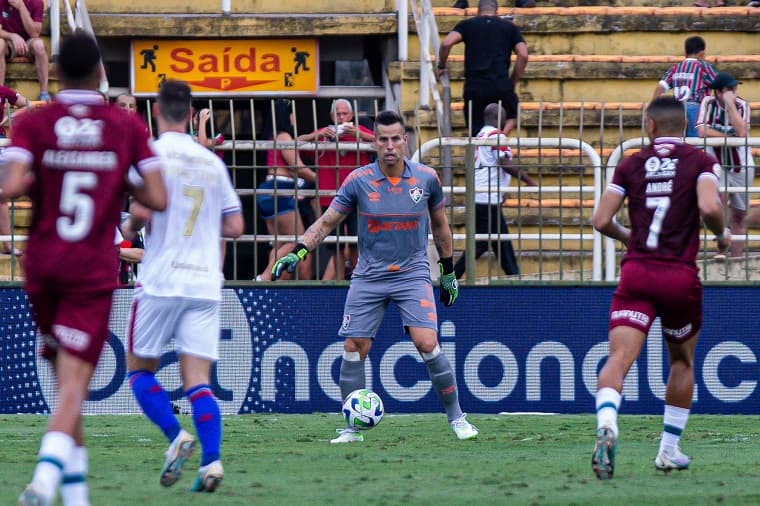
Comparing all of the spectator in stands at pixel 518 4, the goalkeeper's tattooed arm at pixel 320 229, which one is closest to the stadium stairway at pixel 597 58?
the spectator in stands at pixel 518 4

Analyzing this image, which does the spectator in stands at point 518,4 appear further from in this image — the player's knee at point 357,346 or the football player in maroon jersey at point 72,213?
the football player in maroon jersey at point 72,213

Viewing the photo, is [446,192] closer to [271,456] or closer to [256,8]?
[271,456]

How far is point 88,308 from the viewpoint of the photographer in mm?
6039

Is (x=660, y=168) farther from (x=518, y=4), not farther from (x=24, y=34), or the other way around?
(x=518, y=4)

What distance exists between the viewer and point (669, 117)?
789 cm

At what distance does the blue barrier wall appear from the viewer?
1251 cm

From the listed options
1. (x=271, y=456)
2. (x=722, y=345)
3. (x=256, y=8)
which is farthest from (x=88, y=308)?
(x=256, y=8)

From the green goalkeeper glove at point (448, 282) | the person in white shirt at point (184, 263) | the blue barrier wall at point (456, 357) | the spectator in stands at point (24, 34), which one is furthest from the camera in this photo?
the spectator in stands at point (24, 34)

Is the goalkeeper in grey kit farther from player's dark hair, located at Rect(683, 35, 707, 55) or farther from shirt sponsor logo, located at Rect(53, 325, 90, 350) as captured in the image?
player's dark hair, located at Rect(683, 35, 707, 55)

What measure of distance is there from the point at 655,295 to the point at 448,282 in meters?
2.63

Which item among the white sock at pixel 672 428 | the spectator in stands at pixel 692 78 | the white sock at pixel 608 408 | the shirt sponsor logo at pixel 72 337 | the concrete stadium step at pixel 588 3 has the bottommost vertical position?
the white sock at pixel 672 428

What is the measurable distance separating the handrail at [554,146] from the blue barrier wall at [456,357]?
369 mm

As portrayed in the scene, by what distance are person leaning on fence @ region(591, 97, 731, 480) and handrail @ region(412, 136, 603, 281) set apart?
459 centimetres

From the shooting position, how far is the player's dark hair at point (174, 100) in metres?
7.33
